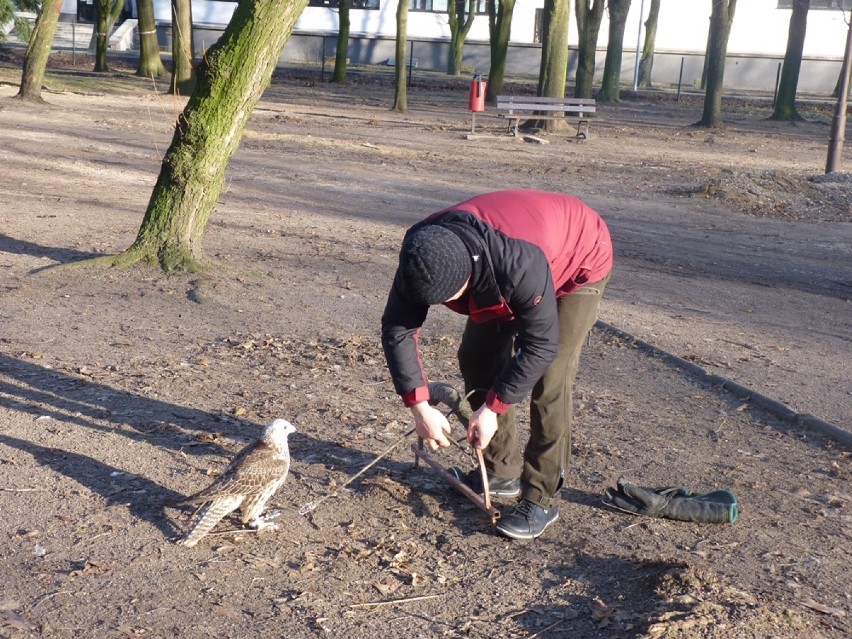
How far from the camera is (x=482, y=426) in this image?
151 inches

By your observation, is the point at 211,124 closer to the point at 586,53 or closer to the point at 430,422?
the point at 430,422

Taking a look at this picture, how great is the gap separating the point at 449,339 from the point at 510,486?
2786 mm

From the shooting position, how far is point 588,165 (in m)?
17.9

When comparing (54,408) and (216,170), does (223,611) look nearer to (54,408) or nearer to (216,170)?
(54,408)

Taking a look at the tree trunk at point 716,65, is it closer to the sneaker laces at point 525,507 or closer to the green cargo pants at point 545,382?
the green cargo pants at point 545,382

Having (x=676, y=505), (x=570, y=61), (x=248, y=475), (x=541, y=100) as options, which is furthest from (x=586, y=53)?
(x=570, y=61)

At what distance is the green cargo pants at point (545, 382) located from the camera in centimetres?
414

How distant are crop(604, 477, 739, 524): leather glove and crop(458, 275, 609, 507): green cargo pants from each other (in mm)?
353

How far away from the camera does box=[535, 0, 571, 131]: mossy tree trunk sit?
2194 cm

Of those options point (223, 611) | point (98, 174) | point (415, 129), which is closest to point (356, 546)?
point (223, 611)

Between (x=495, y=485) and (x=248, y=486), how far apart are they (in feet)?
4.01

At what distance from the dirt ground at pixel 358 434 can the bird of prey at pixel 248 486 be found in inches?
3.9

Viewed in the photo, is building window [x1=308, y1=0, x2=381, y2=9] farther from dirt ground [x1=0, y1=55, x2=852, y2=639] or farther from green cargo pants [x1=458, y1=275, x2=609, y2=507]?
green cargo pants [x1=458, y1=275, x2=609, y2=507]

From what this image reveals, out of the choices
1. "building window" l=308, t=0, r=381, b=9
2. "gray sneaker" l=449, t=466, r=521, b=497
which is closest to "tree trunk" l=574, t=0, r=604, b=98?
"gray sneaker" l=449, t=466, r=521, b=497
